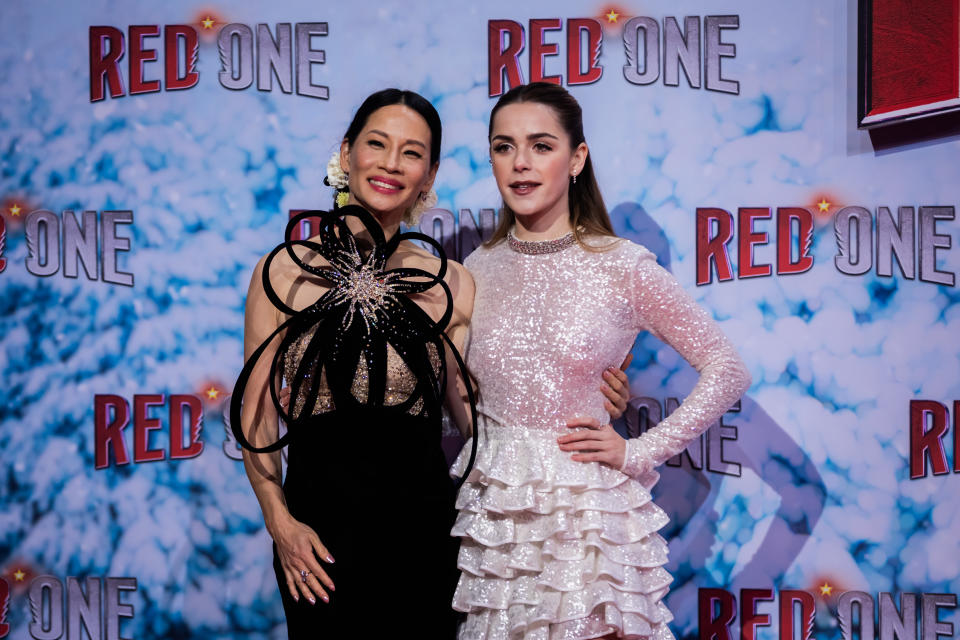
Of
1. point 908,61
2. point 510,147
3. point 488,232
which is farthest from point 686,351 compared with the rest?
point 908,61

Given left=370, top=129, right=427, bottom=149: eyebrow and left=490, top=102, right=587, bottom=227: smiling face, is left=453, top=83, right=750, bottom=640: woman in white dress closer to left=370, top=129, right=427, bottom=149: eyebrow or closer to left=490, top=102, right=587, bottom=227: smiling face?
left=490, top=102, right=587, bottom=227: smiling face

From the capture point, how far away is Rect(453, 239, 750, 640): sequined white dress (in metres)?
1.78

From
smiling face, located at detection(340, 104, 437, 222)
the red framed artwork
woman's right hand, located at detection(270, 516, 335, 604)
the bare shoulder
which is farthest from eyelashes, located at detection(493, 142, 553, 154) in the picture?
the red framed artwork

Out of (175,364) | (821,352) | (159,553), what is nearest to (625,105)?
(821,352)

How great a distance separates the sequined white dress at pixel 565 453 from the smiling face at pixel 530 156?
134mm

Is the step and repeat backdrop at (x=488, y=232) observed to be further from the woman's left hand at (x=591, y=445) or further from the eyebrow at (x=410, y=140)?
the woman's left hand at (x=591, y=445)

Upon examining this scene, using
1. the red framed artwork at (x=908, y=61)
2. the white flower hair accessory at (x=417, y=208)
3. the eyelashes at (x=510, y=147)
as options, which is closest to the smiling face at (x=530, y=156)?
the eyelashes at (x=510, y=147)

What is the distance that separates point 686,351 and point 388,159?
0.90 meters

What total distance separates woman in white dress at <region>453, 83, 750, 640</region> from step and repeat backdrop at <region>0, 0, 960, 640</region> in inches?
26.4

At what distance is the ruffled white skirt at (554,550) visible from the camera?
5.78 feet

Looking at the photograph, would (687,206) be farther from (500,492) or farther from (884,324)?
(500,492)

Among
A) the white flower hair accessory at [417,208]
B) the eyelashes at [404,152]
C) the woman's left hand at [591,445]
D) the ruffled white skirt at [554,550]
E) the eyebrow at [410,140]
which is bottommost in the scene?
the ruffled white skirt at [554,550]

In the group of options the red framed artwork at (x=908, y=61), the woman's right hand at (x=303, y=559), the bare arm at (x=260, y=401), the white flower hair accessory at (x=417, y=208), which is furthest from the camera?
the red framed artwork at (x=908, y=61)

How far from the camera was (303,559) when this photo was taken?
173 centimetres
